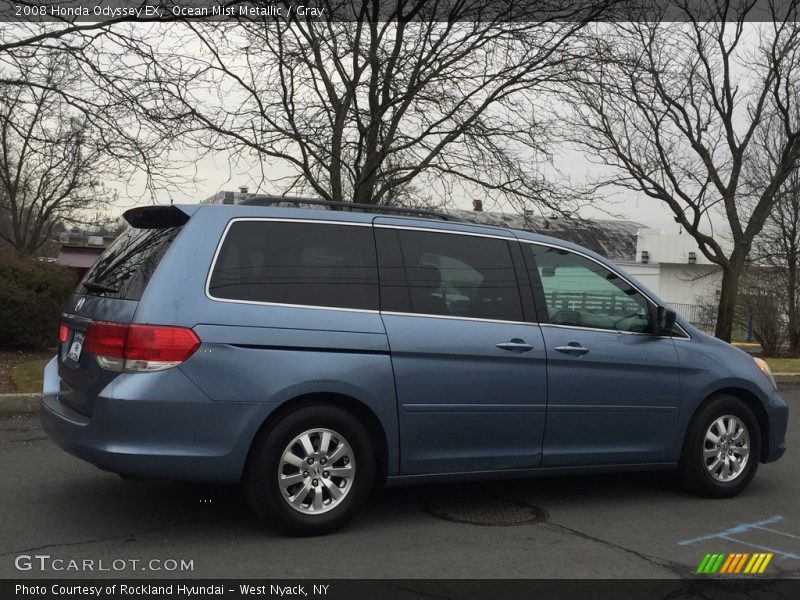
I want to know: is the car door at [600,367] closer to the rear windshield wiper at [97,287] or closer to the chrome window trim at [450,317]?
the chrome window trim at [450,317]

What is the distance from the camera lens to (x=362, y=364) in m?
4.79

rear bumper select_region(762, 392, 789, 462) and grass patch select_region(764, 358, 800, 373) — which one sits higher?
rear bumper select_region(762, 392, 789, 462)

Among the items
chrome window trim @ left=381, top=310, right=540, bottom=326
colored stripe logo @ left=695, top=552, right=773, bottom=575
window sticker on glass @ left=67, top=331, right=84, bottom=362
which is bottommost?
colored stripe logo @ left=695, top=552, right=773, bottom=575

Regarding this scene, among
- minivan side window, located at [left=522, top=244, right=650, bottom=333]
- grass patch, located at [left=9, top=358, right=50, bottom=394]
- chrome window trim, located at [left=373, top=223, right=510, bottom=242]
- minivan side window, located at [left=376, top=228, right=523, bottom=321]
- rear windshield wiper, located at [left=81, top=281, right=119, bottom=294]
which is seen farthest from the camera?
grass patch, located at [left=9, top=358, right=50, bottom=394]

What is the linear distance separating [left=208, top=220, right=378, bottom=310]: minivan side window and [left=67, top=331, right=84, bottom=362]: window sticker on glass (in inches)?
34.3

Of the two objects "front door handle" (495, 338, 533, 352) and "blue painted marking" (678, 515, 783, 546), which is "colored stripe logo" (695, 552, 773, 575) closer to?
"blue painted marking" (678, 515, 783, 546)

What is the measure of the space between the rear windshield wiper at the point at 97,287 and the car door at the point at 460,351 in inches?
60.2

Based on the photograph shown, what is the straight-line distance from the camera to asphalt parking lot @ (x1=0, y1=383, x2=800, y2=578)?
14.1 feet

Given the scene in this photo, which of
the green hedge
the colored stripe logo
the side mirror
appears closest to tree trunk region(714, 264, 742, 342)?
the green hedge

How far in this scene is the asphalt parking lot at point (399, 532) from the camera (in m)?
4.30

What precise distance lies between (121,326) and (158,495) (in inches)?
60.8

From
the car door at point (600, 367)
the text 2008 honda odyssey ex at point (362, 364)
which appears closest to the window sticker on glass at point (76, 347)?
the text 2008 honda odyssey ex at point (362, 364)
